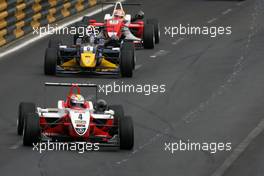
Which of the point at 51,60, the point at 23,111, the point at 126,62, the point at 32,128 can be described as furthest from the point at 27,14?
the point at 32,128

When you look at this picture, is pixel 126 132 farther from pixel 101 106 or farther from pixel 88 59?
pixel 88 59

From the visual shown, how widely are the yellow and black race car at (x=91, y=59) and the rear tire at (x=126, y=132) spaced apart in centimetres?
714

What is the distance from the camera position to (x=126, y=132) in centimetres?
2277

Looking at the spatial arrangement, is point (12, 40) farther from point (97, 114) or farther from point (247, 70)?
point (97, 114)

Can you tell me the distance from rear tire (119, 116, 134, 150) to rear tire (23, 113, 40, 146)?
1.46 meters

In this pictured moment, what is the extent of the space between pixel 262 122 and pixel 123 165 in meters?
4.58

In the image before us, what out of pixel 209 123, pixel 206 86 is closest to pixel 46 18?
pixel 206 86

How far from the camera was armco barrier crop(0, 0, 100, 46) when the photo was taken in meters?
34.6

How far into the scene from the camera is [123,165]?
2198 cm

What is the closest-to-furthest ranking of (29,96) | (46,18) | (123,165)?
(123,165) < (29,96) < (46,18)

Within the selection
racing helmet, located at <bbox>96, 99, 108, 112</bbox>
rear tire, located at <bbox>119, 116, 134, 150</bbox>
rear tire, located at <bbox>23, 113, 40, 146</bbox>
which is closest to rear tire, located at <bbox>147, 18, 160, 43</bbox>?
racing helmet, located at <bbox>96, 99, 108, 112</bbox>

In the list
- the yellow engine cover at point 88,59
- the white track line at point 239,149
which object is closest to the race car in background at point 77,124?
the white track line at point 239,149

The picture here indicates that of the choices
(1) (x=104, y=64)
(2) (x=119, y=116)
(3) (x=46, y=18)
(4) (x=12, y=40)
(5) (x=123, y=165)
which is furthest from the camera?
(3) (x=46, y=18)

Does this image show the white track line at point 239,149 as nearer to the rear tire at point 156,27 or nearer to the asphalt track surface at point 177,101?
the asphalt track surface at point 177,101
